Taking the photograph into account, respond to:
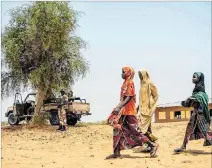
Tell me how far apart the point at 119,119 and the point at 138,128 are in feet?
1.77

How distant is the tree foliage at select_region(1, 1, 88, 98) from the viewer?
72.0 ft

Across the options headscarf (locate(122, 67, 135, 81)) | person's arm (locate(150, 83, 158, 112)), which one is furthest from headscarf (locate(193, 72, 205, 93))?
headscarf (locate(122, 67, 135, 81))

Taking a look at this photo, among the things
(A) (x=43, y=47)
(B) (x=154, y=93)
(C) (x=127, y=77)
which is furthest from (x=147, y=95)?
(A) (x=43, y=47)

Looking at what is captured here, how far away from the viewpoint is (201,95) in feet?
36.9

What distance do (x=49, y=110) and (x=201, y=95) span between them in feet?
41.3

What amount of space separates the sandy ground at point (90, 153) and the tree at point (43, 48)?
476cm

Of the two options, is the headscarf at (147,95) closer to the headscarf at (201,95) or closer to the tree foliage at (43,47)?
the headscarf at (201,95)

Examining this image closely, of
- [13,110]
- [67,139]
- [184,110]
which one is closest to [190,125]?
[67,139]

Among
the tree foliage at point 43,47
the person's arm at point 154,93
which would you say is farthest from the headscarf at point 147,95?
the tree foliage at point 43,47

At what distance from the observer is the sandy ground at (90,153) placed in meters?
9.73

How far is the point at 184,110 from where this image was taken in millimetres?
21922

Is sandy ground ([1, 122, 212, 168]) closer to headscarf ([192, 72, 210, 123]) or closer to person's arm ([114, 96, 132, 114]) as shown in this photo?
headscarf ([192, 72, 210, 123])

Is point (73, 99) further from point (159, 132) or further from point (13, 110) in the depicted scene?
point (159, 132)

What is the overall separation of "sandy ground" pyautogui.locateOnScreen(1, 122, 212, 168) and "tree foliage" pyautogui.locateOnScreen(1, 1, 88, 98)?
4.78 metres
